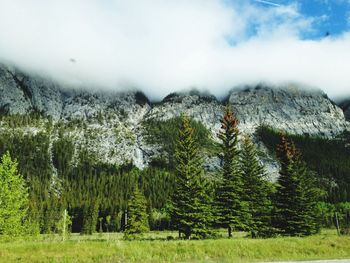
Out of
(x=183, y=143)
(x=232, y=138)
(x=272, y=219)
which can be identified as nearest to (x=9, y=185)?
(x=183, y=143)

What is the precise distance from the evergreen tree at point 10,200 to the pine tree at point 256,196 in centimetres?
2741

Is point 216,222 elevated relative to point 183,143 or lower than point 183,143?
lower

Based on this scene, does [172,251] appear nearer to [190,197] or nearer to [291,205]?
[190,197]

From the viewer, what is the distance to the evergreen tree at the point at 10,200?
3438cm

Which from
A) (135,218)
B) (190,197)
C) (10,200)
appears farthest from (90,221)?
(10,200)

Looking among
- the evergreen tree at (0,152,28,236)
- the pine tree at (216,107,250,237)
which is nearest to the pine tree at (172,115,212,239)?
the pine tree at (216,107,250,237)

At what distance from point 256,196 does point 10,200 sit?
31.3 m

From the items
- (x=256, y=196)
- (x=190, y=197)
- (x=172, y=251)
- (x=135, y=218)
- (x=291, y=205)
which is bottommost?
(x=172, y=251)

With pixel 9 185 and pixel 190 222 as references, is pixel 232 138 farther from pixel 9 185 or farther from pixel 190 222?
pixel 9 185

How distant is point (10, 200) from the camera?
35656mm

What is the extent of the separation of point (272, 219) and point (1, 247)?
3613 cm

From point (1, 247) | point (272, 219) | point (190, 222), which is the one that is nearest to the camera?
point (1, 247)

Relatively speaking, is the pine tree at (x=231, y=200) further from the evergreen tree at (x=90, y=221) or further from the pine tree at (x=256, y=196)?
the evergreen tree at (x=90, y=221)

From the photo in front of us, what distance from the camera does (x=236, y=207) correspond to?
44.0 meters
